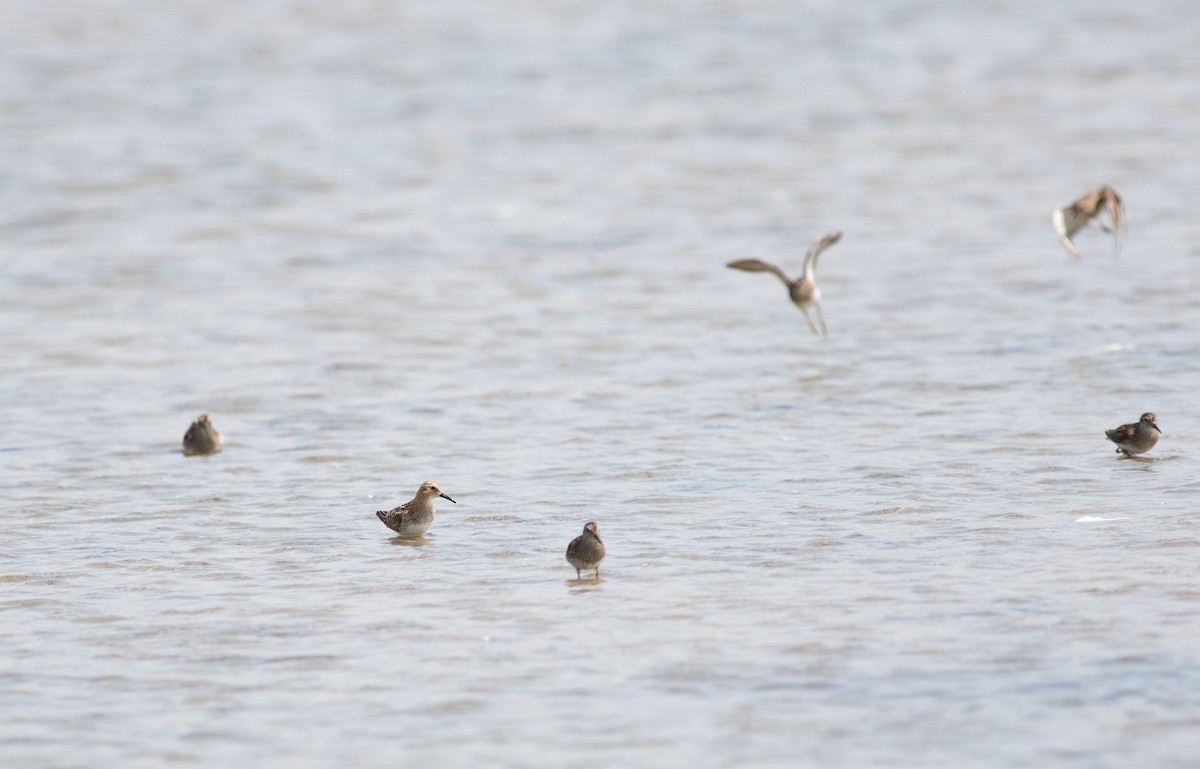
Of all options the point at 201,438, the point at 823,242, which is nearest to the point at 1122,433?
the point at 823,242

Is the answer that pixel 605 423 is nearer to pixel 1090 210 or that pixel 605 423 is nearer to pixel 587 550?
Result: pixel 587 550

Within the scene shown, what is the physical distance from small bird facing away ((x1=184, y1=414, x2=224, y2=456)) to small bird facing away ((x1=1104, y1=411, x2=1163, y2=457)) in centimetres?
758

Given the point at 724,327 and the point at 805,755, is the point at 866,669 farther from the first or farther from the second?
the point at 724,327

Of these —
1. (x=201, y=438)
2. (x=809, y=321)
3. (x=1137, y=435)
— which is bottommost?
(x=1137, y=435)

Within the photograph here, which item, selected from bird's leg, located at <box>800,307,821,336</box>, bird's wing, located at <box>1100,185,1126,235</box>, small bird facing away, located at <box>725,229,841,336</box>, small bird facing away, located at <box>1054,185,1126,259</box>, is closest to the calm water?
bird's leg, located at <box>800,307,821,336</box>

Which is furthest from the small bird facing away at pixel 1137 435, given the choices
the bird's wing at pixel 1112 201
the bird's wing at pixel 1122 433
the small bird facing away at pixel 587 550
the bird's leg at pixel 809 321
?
the bird's wing at pixel 1112 201

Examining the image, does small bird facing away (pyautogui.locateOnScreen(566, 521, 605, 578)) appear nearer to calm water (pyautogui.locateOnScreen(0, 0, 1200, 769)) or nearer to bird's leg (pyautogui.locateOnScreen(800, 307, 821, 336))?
calm water (pyautogui.locateOnScreen(0, 0, 1200, 769))

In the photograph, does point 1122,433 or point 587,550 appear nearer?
point 587,550

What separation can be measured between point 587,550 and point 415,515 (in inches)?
72.8

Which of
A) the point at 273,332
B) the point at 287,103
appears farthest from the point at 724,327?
the point at 287,103

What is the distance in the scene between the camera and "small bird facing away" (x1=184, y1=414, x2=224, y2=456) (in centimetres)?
1645

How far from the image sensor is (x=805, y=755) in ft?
30.0

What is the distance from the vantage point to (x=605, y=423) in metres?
17.4

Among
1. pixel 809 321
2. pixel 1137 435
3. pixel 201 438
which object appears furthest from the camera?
pixel 809 321
